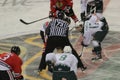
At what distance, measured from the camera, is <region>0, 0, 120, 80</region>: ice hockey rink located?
1243 centimetres

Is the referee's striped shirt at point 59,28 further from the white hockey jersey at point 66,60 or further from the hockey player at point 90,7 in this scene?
the hockey player at point 90,7

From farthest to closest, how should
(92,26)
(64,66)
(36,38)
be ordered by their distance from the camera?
(36,38) < (92,26) < (64,66)

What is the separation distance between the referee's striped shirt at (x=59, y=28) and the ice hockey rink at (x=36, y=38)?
124 centimetres

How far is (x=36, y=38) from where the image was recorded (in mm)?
15547

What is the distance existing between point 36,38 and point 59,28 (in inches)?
156

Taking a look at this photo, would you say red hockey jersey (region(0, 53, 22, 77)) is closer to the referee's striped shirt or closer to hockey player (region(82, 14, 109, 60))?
the referee's striped shirt

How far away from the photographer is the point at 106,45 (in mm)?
14562

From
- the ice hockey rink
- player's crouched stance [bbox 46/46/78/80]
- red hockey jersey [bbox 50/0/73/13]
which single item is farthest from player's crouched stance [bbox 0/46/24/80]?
red hockey jersey [bbox 50/0/73/13]

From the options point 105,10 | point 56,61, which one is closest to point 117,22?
point 105,10

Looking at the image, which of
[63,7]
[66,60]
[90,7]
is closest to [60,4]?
[63,7]

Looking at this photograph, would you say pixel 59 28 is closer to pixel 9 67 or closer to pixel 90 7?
pixel 9 67

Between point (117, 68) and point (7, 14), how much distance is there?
7352mm

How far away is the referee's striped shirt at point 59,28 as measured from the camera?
11664 mm

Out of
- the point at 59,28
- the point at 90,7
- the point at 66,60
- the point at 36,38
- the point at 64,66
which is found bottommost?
the point at 36,38
